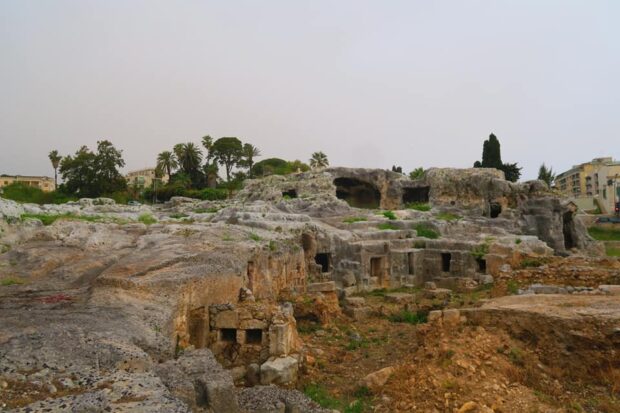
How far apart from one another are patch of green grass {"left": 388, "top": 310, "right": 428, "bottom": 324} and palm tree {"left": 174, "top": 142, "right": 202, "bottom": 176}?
4258 cm

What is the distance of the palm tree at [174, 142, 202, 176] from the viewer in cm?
5166

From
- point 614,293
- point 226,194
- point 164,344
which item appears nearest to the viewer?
point 164,344

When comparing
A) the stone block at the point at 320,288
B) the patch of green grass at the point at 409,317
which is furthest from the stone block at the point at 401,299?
the stone block at the point at 320,288

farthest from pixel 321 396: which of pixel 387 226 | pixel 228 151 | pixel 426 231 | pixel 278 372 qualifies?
pixel 228 151

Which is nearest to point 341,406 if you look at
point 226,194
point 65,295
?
point 65,295

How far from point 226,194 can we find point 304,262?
2569cm

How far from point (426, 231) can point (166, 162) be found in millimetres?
38724

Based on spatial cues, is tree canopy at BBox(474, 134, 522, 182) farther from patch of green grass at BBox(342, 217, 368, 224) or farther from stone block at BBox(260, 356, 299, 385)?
stone block at BBox(260, 356, 299, 385)

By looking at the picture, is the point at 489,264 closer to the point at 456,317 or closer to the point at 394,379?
the point at 456,317

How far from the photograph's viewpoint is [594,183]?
65.1 meters

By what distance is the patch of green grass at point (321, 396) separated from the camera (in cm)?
680

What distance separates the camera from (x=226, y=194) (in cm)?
3969

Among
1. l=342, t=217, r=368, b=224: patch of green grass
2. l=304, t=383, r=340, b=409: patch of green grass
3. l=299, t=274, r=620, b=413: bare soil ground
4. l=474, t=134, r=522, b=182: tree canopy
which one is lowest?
l=304, t=383, r=340, b=409: patch of green grass

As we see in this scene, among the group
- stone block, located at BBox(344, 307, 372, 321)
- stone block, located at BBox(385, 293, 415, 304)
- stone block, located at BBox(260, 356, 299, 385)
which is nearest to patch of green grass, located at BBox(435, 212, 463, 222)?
stone block, located at BBox(385, 293, 415, 304)
